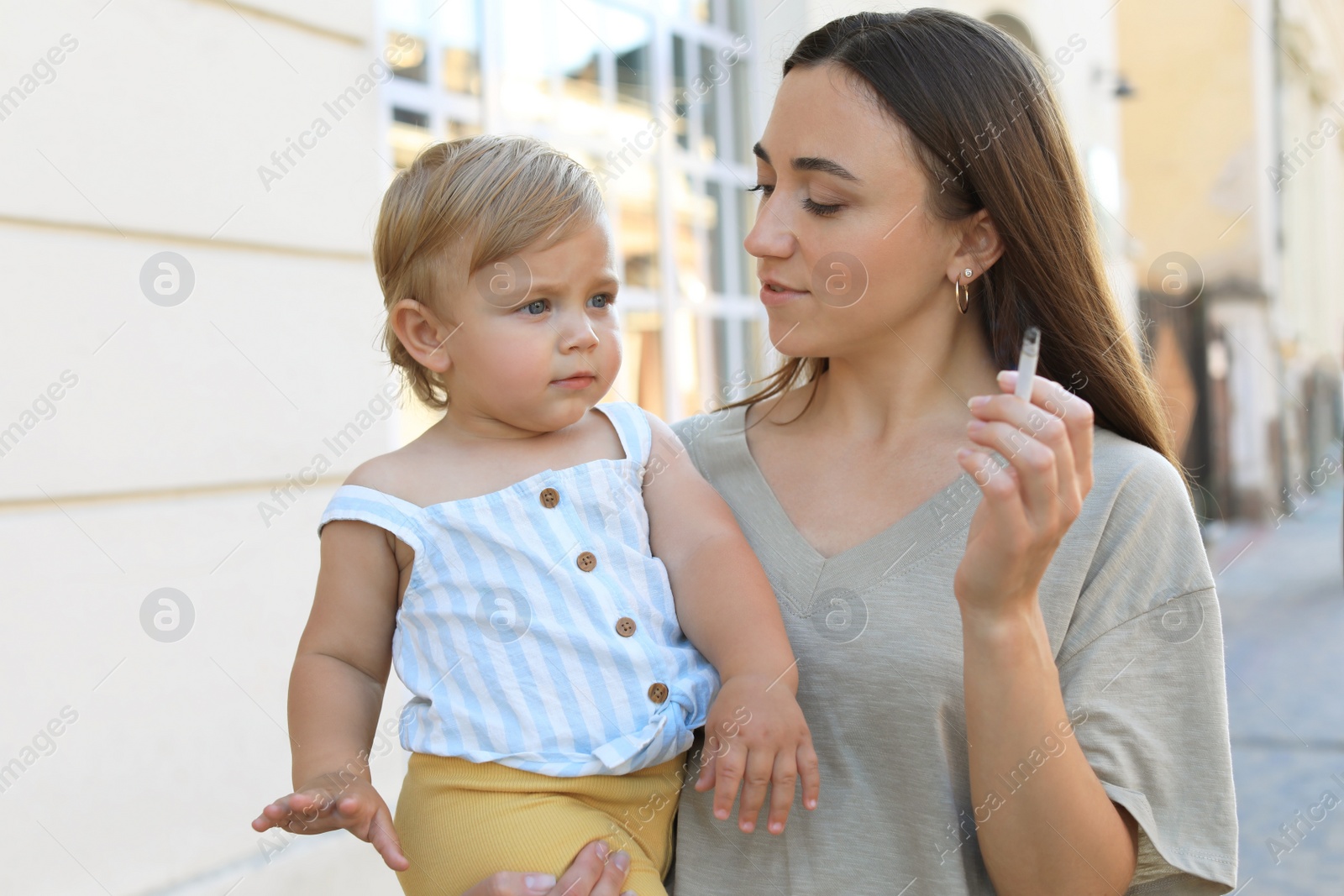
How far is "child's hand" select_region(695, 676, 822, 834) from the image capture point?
1346 millimetres

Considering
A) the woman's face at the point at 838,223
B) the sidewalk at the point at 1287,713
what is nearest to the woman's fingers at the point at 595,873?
the woman's face at the point at 838,223

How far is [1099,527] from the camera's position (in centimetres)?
153

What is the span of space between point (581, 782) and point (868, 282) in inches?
33.1

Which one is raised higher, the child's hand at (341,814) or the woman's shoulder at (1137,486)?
the woman's shoulder at (1137,486)

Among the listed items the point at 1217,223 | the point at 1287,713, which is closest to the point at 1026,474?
the point at 1287,713

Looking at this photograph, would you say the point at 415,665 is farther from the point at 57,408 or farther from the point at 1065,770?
the point at 57,408

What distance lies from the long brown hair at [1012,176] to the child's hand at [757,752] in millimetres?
707

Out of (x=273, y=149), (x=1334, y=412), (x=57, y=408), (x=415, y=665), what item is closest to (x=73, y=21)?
(x=273, y=149)

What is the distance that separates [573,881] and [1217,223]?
45.5 feet

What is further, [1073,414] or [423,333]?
[423,333]

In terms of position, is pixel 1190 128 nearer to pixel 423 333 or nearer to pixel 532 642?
pixel 423 333

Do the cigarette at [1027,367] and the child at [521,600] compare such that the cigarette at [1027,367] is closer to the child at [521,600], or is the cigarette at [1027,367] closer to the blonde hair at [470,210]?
the child at [521,600]

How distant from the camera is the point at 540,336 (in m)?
1.49

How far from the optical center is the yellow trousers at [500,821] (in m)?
1.38
